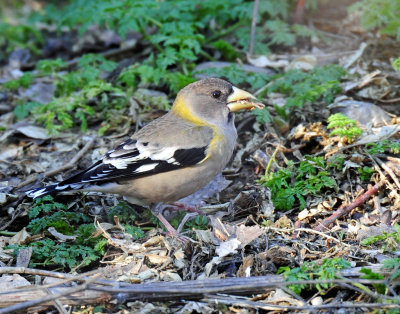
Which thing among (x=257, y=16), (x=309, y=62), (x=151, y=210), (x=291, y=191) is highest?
(x=257, y=16)

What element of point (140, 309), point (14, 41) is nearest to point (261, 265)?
point (140, 309)

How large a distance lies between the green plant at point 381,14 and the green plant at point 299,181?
261 centimetres

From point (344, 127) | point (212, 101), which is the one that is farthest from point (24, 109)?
point (344, 127)

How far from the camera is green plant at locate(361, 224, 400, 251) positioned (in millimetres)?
4148

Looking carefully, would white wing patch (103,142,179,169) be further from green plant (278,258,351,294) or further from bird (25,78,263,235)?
green plant (278,258,351,294)

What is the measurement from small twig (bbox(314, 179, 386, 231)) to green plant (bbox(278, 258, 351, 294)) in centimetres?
85

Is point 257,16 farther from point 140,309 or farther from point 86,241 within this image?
point 140,309

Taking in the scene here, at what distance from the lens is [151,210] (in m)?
5.40

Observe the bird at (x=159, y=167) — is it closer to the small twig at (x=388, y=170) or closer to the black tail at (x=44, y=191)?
the black tail at (x=44, y=191)

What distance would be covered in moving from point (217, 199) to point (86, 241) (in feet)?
4.78

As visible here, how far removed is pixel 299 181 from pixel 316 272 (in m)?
1.52

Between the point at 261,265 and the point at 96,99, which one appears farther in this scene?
the point at 96,99

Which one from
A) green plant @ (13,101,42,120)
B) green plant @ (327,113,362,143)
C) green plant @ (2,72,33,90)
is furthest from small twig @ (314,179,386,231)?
green plant @ (2,72,33,90)

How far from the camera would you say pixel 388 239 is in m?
4.22
